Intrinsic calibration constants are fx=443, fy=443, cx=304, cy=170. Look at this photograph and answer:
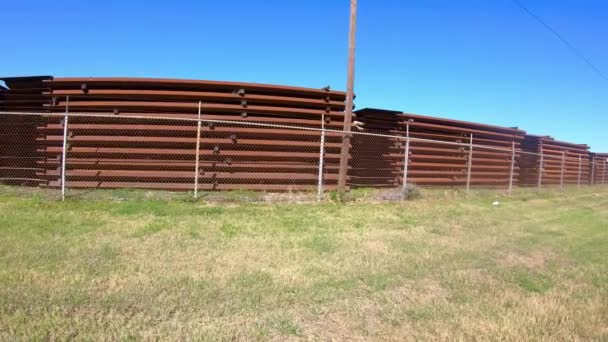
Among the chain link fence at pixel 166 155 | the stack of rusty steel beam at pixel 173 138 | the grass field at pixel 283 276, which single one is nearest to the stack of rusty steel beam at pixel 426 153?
the chain link fence at pixel 166 155

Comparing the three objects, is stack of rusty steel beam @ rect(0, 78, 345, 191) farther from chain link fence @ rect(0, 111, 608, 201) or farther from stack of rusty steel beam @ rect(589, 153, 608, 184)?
stack of rusty steel beam @ rect(589, 153, 608, 184)

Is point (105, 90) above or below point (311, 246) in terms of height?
above

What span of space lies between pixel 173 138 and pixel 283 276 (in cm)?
729

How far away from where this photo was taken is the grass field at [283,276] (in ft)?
10.5

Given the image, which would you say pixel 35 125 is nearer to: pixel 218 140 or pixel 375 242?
pixel 218 140

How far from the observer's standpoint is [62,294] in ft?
11.7

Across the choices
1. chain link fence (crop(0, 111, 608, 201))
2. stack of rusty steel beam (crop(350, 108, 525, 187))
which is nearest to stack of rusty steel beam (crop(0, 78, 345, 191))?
chain link fence (crop(0, 111, 608, 201))

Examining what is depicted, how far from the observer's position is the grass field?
10.5 feet

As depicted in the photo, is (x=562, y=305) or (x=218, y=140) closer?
(x=562, y=305)

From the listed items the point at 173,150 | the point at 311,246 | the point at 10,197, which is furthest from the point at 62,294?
the point at 173,150

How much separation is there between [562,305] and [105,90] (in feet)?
35.0

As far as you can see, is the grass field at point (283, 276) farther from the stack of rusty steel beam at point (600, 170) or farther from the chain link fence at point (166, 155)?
the stack of rusty steel beam at point (600, 170)

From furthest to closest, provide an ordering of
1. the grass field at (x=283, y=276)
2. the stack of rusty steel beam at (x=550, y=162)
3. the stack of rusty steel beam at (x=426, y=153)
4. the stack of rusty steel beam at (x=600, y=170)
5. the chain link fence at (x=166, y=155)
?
the stack of rusty steel beam at (x=600, y=170)
the stack of rusty steel beam at (x=550, y=162)
the stack of rusty steel beam at (x=426, y=153)
the chain link fence at (x=166, y=155)
the grass field at (x=283, y=276)

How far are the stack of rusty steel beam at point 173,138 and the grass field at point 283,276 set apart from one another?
2.79 meters
